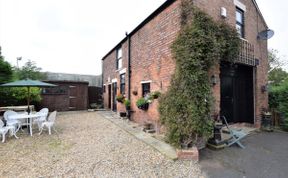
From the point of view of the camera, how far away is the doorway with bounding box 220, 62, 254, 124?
626 cm

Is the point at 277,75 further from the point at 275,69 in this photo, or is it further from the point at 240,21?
the point at 240,21

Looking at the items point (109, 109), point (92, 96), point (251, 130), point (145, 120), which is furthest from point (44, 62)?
point (251, 130)

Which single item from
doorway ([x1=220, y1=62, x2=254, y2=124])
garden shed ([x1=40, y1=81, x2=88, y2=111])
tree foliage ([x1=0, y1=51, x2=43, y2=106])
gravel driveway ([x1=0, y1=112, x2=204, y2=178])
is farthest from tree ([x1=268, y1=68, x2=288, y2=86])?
tree foliage ([x1=0, y1=51, x2=43, y2=106])

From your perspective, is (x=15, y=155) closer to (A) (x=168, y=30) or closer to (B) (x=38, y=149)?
(B) (x=38, y=149)

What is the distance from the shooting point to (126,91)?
891cm

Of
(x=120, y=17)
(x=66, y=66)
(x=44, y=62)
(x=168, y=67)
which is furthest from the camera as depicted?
(x=66, y=66)

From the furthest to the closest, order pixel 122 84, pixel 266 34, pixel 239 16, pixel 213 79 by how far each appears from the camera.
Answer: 1. pixel 122 84
2. pixel 266 34
3. pixel 239 16
4. pixel 213 79

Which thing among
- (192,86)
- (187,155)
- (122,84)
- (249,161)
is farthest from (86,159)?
(122,84)

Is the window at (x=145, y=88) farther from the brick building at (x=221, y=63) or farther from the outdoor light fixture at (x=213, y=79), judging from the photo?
the outdoor light fixture at (x=213, y=79)

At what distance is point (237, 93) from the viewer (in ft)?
22.6

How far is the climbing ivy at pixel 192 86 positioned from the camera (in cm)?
375

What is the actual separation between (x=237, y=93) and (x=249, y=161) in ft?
13.0

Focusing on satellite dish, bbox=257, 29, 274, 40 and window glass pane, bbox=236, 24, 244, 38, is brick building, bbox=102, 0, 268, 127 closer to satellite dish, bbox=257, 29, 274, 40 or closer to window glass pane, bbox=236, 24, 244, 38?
window glass pane, bbox=236, 24, 244, 38

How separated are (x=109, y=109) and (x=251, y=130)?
10.2 metres
